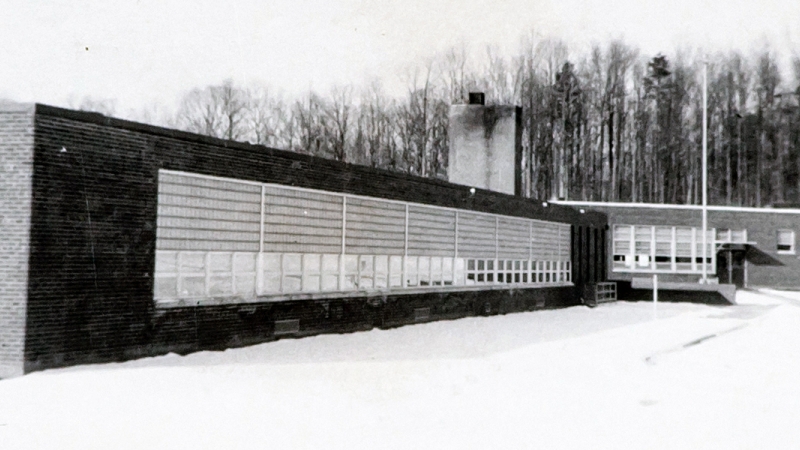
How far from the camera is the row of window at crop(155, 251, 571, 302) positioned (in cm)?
1526

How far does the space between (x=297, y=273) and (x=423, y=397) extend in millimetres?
7567

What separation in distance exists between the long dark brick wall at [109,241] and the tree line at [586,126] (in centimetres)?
4843

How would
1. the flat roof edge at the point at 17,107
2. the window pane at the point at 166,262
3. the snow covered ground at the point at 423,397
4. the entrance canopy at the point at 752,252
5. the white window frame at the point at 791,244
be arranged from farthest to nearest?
the white window frame at the point at 791,244
the entrance canopy at the point at 752,252
the window pane at the point at 166,262
the flat roof edge at the point at 17,107
the snow covered ground at the point at 423,397

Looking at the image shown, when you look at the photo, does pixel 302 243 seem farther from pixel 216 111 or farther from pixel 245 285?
pixel 216 111

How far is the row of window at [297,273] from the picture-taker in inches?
601

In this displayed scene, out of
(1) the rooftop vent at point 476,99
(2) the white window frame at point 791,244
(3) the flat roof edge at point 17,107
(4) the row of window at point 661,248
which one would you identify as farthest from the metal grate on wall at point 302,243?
(2) the white window frame at point 791,244

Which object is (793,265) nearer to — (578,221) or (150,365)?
(578,221)

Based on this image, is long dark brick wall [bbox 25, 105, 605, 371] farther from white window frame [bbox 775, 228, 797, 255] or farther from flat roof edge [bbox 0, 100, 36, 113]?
white window frame [bbox 775, 228, 797, 255]

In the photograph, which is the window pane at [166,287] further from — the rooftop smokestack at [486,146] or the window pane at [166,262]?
the rooftop smokestack at [486,146]

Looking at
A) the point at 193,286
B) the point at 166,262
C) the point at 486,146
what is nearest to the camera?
the point at 166,262

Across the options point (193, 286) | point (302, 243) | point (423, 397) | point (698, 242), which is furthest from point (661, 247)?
point (423, 397)

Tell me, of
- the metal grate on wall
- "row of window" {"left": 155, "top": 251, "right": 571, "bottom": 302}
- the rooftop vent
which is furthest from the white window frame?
"row of window" {"left": 155, "top": 251, "right": 571, "bottom": 302}

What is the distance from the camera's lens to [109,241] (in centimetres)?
1369

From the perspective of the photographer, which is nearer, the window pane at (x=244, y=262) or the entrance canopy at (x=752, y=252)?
the window pane at (x=244, y=262)
